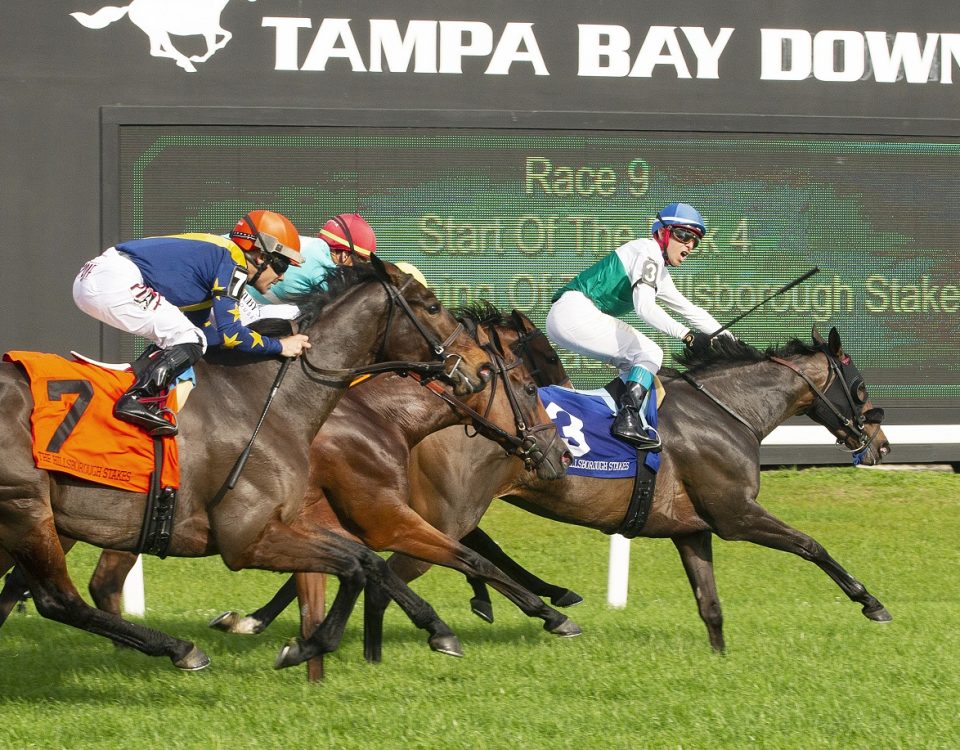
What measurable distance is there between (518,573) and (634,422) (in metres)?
0.98

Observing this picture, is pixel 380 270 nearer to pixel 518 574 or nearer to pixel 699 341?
pixel 518 574

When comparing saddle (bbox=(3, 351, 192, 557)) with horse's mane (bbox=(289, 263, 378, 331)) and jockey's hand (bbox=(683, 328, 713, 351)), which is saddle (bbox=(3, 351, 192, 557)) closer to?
horse's mane (bbox=(289, 263, 378, 331))

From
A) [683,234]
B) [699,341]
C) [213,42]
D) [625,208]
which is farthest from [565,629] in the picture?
[213,42]

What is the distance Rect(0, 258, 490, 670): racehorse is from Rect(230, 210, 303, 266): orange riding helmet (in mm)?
214

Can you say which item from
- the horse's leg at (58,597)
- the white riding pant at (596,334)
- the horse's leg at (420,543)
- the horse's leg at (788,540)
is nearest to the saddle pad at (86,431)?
the horse's leg at (58,597)

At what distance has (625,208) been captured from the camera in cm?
1036

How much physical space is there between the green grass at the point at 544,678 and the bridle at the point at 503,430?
0.84 meters

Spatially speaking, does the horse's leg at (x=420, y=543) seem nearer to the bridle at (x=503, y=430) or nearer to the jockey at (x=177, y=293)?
the bridle at (x=503, y=430)

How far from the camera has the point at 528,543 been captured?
9.88 meters

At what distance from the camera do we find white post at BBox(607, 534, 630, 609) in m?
7.75

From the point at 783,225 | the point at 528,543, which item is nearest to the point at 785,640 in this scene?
the point at 528,543

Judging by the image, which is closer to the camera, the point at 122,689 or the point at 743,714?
the point at 743,714

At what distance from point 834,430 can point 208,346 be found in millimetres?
3412

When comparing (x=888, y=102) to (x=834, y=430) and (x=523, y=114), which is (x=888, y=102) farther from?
(x=834, y=430)
